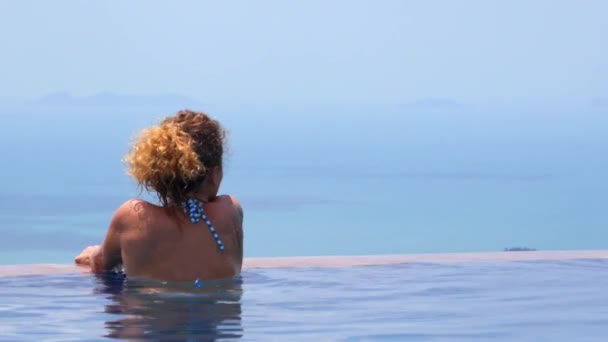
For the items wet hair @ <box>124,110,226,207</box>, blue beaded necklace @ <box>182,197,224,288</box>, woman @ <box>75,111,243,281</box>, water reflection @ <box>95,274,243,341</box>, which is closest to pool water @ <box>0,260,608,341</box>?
water reflection @ <box>95,274,243,341</box>

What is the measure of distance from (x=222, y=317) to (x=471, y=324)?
1107 mm

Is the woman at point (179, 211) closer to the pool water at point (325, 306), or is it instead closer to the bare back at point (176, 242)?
the bare back at point (176, 242)

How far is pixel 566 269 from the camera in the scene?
7652 millimetres

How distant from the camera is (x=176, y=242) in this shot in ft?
20.0

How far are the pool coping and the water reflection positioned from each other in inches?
23.5

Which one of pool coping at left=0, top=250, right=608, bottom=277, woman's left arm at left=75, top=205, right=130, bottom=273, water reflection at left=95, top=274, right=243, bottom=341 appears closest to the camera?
water reflection at left=95, top=274, right=243, bottom=341

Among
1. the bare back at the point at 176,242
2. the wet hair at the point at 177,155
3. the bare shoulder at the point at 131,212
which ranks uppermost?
the wet hair at the point at 177,155

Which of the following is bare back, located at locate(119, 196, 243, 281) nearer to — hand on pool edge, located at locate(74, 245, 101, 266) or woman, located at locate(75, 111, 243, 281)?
woman, located at locate(75, 111, 243, 281)

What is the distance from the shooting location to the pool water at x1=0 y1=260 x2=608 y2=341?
17.7 feet

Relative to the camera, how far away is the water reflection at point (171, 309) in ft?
17.2

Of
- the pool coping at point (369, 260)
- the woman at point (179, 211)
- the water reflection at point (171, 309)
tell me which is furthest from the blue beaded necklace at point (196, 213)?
the pool coping at point (369, 260)

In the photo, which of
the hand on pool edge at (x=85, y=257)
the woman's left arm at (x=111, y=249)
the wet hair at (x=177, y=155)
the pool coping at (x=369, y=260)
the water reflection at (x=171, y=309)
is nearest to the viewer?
the water reflection at (x=171, y=309)

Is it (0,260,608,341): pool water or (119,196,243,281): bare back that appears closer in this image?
(0,260,608,341): pool water

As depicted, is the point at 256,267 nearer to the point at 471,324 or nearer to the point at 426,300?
the point at 426,300
